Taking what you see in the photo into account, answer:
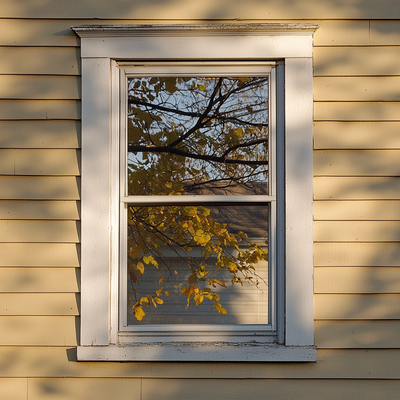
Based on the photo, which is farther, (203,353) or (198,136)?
(198,136)

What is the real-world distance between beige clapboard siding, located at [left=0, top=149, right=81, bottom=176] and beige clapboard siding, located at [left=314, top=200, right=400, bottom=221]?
50.3 inches

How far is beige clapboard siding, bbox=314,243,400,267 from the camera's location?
1.86 metres

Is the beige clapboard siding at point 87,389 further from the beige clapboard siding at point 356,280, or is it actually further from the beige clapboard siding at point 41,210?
the beige clapboard siding at point 356,280

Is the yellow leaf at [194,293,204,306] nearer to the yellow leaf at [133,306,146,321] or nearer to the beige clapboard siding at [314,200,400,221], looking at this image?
the yellow leaf at [133,306,146,321]

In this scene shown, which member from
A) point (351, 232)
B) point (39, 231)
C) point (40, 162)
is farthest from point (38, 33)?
point (351, 232)

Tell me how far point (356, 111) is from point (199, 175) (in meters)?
0.88

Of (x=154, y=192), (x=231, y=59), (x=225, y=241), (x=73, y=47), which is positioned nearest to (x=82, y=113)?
(x=73, y=47)

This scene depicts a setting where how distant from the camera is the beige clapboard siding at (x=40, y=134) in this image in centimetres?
190

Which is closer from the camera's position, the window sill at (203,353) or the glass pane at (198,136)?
the window sill at (203,353)

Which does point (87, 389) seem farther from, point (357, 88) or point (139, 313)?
point (357, 88)

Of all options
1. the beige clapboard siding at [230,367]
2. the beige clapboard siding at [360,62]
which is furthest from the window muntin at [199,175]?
the beige clapboard siding at [360,62]

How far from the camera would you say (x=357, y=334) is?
6.05ft

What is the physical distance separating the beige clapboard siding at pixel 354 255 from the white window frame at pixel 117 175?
0.07 meters

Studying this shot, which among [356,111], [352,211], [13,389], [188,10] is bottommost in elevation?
[13,389]
